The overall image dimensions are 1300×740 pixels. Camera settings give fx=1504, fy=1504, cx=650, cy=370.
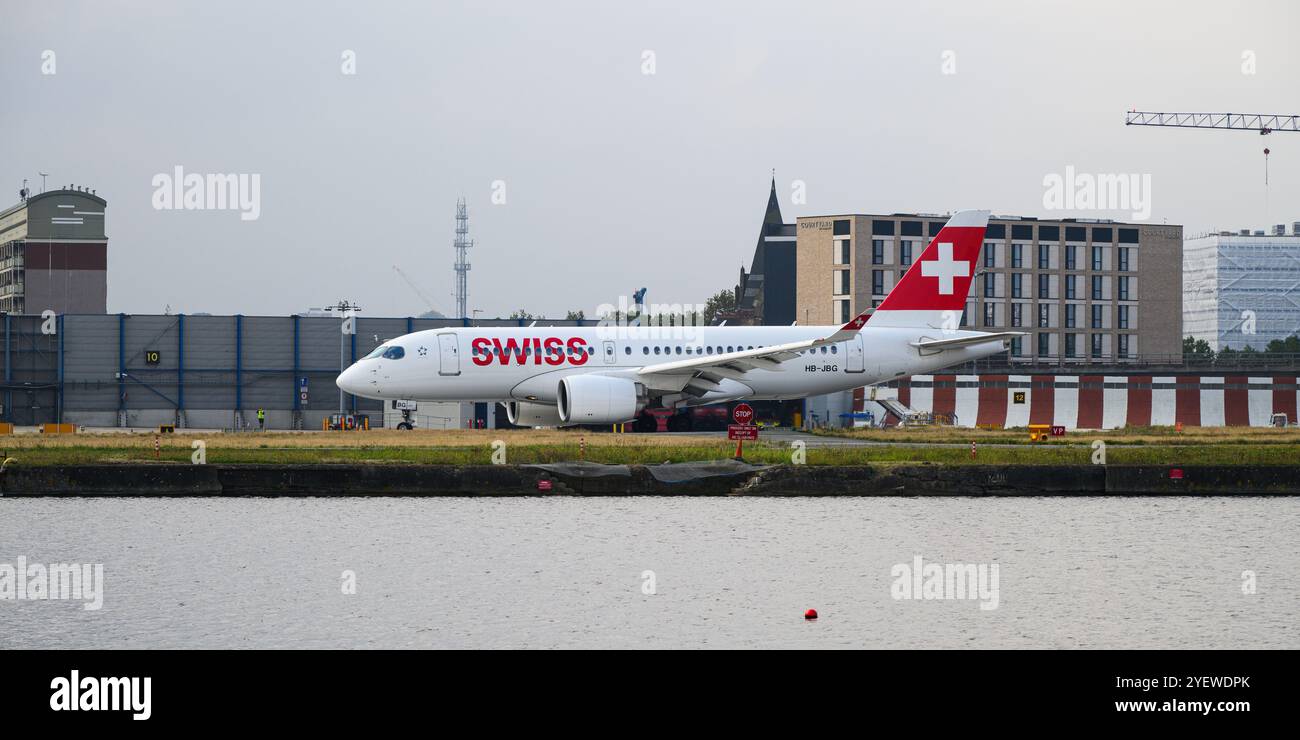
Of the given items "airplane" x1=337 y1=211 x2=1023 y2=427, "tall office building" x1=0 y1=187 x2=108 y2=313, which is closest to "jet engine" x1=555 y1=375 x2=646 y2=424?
"airplane" x1=337 y1=211 x2=1023 y2=427

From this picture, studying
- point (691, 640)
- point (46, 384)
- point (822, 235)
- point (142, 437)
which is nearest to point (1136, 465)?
point (691, 640)

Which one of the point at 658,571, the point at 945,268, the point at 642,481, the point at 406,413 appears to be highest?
the point at 945,268

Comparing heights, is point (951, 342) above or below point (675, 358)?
above

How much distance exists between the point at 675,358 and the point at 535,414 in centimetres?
491

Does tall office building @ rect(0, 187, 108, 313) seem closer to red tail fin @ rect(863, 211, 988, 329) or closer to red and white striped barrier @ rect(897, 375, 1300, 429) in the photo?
red and white striped barrier @ rect(897, 375, 1300, 429)

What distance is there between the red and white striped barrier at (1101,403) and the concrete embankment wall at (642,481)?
1101 inches

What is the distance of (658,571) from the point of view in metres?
21.7

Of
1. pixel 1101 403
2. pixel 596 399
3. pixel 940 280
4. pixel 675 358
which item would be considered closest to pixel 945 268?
pixel 940 280

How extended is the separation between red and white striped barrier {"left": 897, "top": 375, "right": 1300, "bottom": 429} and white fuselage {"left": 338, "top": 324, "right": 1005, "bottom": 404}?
9717 millimetres

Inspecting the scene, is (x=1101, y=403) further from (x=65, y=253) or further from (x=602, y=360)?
(x=65, y=253)

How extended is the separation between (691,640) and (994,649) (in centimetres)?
335
